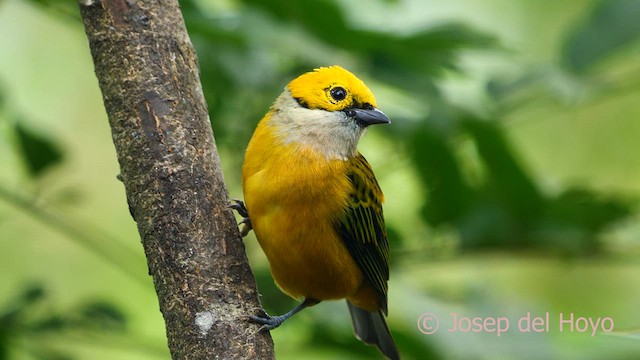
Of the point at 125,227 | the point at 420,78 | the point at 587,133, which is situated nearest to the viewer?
the point at 420,78

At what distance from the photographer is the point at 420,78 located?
4.51m

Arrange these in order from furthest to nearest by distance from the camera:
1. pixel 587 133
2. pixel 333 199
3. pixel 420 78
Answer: pixel 587 133 < pixel 420 78 < pixel 333 199

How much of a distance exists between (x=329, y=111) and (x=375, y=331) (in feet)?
3.90

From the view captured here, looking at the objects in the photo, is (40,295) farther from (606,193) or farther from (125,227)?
(125,227)

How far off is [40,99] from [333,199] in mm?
4745

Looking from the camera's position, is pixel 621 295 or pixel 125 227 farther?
pixel 125 227

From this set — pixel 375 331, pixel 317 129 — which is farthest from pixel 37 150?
pixel 375 331

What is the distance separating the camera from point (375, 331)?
4785mm

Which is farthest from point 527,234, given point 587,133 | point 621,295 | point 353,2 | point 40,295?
point 587,133

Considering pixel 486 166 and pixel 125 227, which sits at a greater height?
pixel 486 166

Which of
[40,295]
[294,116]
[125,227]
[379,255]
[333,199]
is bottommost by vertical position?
[125,227]

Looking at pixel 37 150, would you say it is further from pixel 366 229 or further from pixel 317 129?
pixel 366 229

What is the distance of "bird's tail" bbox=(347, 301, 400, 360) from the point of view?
15.5 ft

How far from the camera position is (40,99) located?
814 cm
